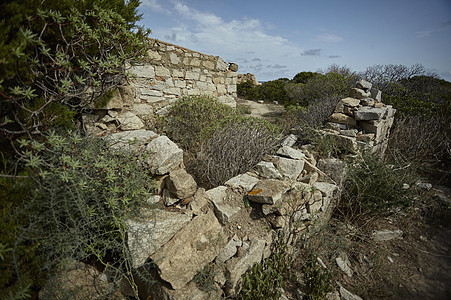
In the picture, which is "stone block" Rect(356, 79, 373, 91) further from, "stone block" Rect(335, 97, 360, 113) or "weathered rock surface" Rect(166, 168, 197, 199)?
"weathered rock surface" Rect(166, 168, 197, 199)

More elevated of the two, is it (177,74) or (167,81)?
(177,74)

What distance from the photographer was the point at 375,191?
313cm

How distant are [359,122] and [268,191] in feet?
14.3

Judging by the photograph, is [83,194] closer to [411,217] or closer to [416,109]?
[411,217]

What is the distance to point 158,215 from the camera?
2.14m

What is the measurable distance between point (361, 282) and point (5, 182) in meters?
3.81

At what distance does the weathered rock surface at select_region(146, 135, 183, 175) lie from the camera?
2439mm

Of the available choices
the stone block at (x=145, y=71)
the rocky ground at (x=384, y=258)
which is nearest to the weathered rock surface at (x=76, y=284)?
the rocky ground at (x=384, y=258)

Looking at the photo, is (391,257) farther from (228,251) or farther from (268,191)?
(228,251)

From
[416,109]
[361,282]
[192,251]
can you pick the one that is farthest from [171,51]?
[416,109]

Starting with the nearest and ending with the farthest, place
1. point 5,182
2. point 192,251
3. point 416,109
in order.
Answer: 1. point 5,182
2. point 192,251
3. point 416,109

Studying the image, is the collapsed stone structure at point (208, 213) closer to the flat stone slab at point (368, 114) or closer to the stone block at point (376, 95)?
the flat stone slab at point (368, 114)

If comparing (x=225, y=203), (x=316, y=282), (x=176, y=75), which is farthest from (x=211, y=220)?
(x=176, y=75)

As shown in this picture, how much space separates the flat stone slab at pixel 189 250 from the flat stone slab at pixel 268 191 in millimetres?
546
